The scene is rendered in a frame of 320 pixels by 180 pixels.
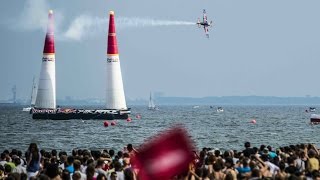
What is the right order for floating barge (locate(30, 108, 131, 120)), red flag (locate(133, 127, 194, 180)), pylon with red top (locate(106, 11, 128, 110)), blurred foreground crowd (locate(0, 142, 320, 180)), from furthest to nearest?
floating barge (locate(30, 108, 131, 120)) < pylon with red top (locate(106, 11, 128, 110)) < blurred foreground crowd (locate(0, 142, 320, 180)) < red flag (locate(133, 127, 194, 180))

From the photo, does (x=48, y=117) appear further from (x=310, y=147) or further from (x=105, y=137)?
(x=310, y=147)

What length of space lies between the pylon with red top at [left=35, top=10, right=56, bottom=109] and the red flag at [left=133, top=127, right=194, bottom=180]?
97348mm

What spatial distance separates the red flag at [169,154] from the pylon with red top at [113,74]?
3486 inches

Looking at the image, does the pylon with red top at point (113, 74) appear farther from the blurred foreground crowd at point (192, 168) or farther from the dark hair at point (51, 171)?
the dark hair at point (51, 171)

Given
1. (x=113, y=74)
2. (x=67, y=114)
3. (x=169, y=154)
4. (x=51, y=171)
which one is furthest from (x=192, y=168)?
(x=67, y=114)

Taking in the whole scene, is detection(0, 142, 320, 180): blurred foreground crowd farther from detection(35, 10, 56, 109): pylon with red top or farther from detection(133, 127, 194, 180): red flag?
detection(35, 10, 56, 109): pylon with red top

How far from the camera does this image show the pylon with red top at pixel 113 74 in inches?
3812

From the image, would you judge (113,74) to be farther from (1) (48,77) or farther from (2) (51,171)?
(2) (51,171)

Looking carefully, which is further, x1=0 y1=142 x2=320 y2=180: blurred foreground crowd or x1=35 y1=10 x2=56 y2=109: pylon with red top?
x1=35 y1=10 x2=56 y2=109: pylon with red top

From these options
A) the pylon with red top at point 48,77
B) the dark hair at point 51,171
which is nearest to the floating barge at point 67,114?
the pylon with red top at point 48,77

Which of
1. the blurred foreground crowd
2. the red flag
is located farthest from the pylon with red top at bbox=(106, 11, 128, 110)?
the red flag

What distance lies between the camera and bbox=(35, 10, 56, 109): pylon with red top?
105062mm

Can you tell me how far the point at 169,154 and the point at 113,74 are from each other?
90.3m

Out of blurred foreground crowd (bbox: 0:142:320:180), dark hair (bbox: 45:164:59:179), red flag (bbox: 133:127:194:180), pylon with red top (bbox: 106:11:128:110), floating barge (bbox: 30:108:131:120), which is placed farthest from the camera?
floating barge (bbox: 30:108:131:120)
